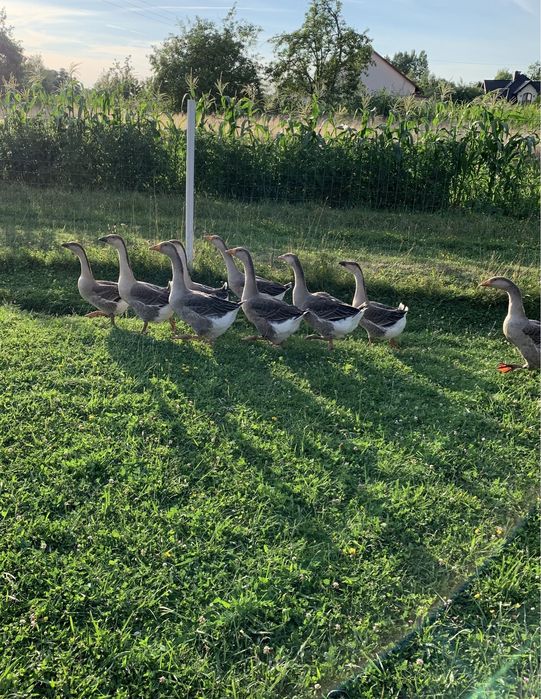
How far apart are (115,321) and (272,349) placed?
6.82 feet

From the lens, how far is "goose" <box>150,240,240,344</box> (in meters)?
6.50

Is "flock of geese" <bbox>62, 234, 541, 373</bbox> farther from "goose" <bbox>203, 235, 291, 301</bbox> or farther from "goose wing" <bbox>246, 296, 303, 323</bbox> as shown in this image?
"goose" <bbox>203, 235, 291, 301</bbox>

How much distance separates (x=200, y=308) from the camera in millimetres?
6508

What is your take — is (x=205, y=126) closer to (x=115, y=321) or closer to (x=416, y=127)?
(x=416, y=127)

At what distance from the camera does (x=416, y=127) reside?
1382 centimetres

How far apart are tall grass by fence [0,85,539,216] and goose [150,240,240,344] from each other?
8.03 meters

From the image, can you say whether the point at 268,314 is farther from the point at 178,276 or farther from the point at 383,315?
the point at 383,315

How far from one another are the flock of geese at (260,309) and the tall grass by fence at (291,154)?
7.40 m

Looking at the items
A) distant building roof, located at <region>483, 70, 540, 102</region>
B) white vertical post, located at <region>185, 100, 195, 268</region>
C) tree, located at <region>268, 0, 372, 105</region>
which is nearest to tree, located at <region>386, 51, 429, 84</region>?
distant building roof, located at <region>483, 70, 540, 102</region>

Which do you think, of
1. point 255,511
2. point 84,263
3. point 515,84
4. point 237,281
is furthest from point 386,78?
point 255,511

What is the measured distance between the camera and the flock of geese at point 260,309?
648 centimetres

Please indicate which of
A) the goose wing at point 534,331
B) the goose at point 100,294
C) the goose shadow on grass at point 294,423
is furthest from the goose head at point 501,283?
the goose at point 100,294

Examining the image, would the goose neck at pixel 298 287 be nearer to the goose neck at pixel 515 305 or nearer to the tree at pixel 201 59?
the goose neck at pixel 515 305

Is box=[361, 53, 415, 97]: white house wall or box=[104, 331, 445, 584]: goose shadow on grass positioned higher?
box=[361, 53, 415, 97]: white house wall
